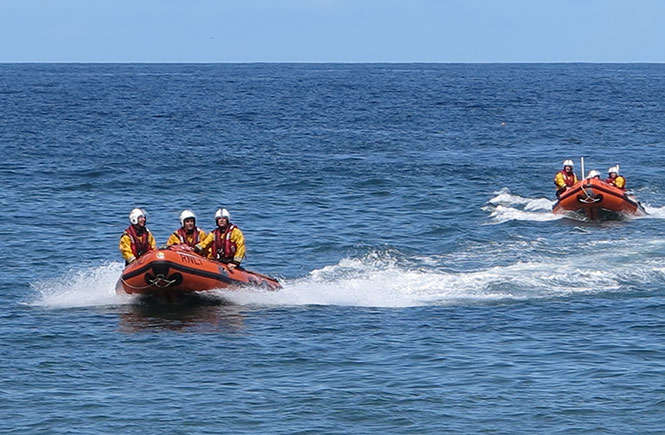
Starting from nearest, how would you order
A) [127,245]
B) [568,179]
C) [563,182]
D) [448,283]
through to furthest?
1. [127,245]
2. [448,283]
3. [563,182]
4. [568,179]

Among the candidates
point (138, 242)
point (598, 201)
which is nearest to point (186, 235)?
point (138, 242)

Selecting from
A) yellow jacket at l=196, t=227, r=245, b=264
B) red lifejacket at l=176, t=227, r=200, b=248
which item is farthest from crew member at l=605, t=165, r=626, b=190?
red lifejacket at l=176, t=227, r=200, b=248

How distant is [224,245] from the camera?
25.3m

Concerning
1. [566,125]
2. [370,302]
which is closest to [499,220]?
[370,302]

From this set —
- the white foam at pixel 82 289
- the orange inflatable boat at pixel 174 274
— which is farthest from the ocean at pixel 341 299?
the orange inflatable boat at pixel 174 274

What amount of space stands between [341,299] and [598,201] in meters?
12.6

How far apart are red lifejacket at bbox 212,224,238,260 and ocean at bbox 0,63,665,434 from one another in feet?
3.22

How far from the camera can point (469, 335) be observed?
863 inches

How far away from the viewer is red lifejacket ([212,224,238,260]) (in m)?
25.3

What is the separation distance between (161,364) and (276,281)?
5.95m

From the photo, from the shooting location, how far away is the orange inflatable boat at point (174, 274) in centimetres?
2358

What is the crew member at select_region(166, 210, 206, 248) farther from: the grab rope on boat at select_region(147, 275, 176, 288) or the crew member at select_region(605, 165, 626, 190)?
the crew member at select_region(605, 165, 626, 190)

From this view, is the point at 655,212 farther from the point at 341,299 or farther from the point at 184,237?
the point at 184,237

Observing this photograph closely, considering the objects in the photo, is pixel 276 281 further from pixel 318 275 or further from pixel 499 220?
pixel 499 220
